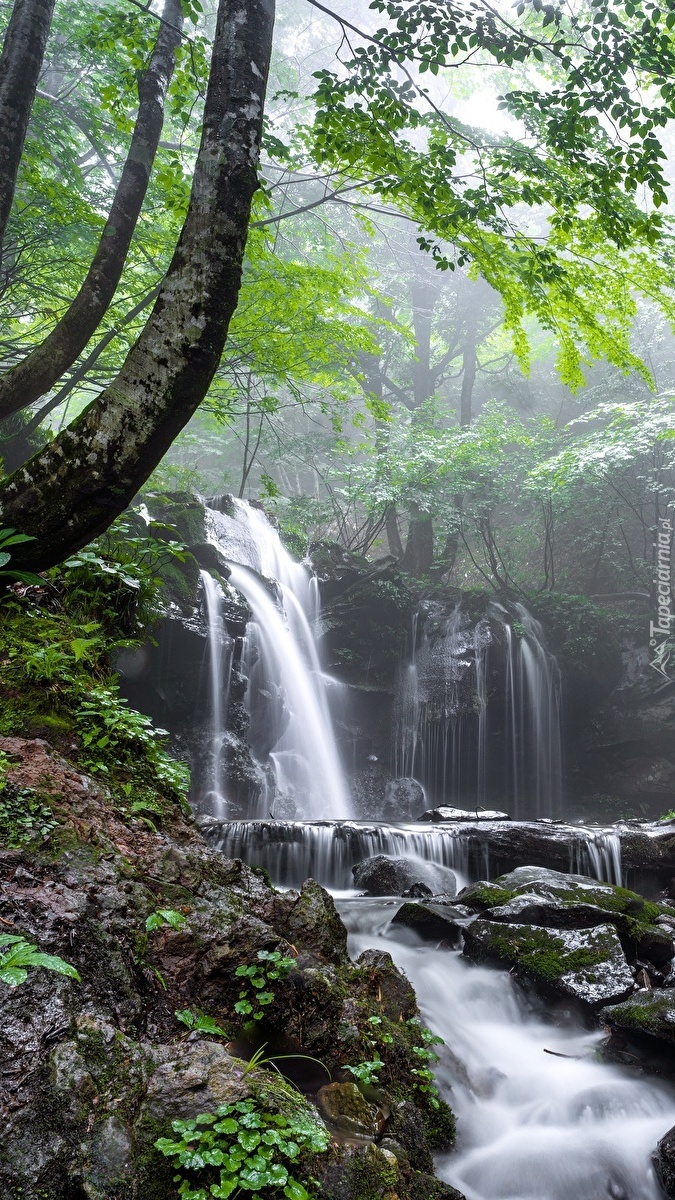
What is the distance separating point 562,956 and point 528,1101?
1.32 meters

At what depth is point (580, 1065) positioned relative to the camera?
4379 millimetres

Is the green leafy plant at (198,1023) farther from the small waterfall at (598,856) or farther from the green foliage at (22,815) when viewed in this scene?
the small waterfall at (598,856)

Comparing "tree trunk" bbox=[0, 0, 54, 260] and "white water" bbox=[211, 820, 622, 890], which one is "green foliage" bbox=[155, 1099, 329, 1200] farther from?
"white water" bbox=[211, 820, 622, 890]

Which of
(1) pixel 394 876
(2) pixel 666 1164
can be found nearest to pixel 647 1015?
(2) pixel 666 1164

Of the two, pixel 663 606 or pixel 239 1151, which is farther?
pixel 663 606

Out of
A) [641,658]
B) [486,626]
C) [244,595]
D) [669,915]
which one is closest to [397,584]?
[486,626]

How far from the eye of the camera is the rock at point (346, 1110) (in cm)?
206

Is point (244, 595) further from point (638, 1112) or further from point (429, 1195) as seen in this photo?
point (429, 1195)

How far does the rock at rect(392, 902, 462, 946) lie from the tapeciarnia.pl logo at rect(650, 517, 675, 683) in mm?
12405

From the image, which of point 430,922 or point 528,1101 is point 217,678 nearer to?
point 430,922

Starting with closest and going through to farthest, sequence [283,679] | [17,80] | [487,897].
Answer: [17,80] → [487,897] → [283,679]

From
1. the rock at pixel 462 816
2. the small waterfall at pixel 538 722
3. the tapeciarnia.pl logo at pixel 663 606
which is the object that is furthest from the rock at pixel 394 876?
the tapeciarnia.pl logo at pixel 663 606

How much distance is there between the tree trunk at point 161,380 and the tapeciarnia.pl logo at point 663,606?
52.5 ft

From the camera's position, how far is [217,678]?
12.1 metres
